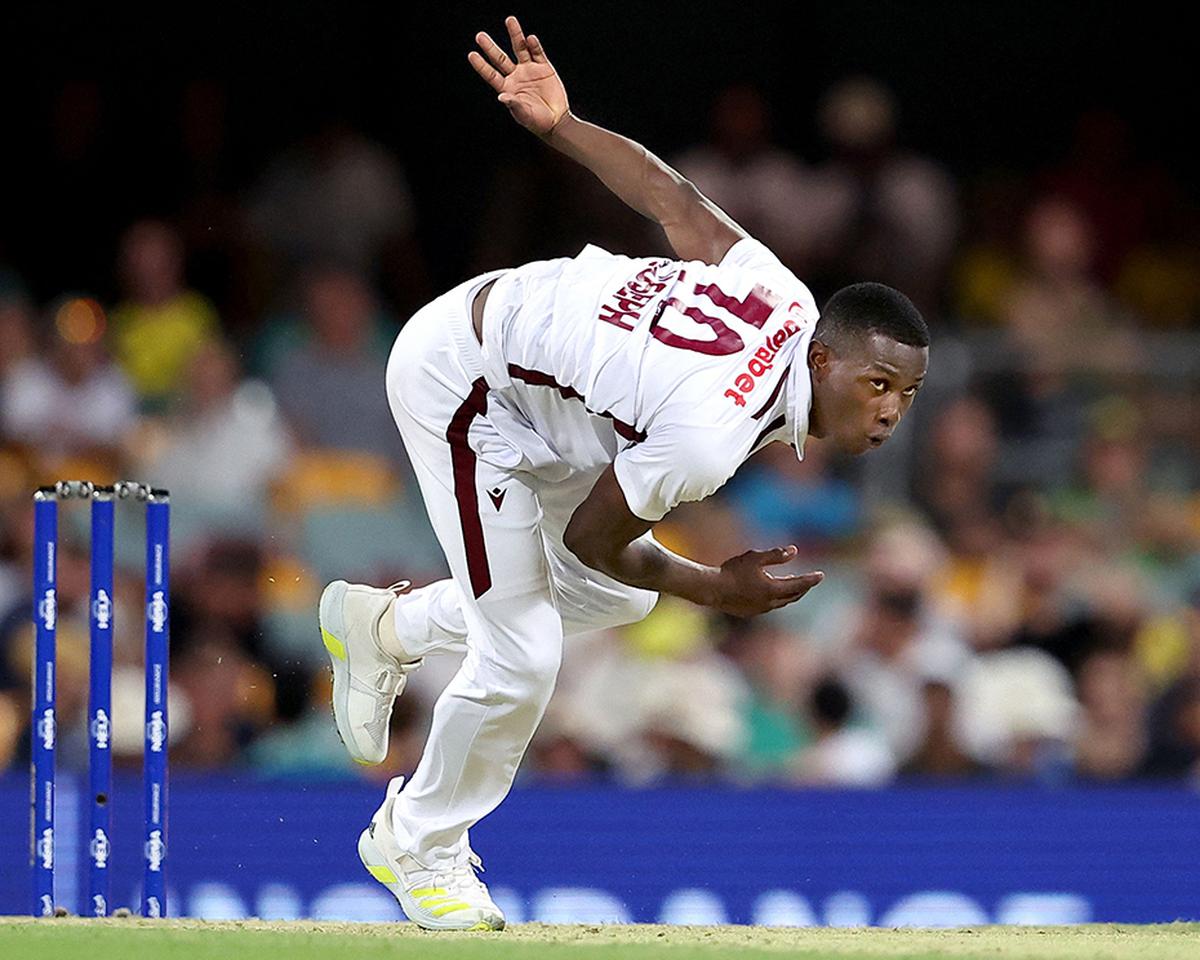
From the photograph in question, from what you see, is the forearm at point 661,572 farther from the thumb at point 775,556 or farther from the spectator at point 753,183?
the spectator at point 753,183

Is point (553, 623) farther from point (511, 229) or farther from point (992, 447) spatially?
point (511, 229)

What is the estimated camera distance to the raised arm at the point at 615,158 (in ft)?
18.6

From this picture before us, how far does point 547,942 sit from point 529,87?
2272 millimetres

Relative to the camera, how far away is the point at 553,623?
5.45 metres

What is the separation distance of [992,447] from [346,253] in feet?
10.6

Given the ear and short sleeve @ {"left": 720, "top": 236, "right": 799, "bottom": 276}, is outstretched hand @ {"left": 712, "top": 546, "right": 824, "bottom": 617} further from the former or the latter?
short sleeve @ {"left": 720, "top": 236, "right": 799, "bottom": 276}

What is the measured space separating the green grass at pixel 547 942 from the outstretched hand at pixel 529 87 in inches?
84.6

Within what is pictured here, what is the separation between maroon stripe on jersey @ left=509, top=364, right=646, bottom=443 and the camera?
16.7 ft

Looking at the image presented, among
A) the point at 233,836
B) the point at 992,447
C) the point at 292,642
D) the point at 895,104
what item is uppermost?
the point at 895,104

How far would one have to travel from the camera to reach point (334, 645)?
6.11 m

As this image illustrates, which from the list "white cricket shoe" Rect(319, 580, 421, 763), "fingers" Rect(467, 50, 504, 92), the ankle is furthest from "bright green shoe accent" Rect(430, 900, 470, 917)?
"fingers" Rect(467, 50, 504, 92)

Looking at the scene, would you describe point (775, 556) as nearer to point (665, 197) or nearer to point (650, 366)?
point (650, 366)

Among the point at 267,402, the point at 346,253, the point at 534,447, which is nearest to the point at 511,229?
the point at 346,253

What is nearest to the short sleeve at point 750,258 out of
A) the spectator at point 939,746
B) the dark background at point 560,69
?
the spectator at point 939,746
